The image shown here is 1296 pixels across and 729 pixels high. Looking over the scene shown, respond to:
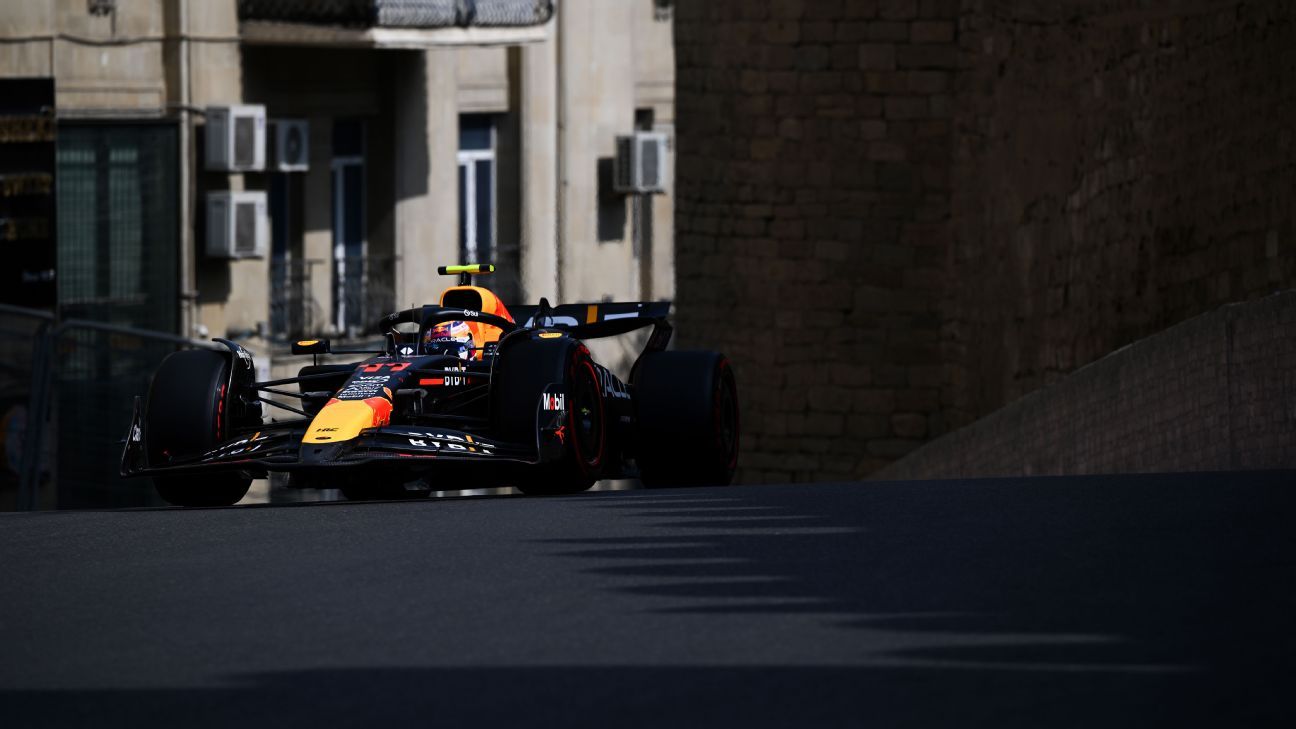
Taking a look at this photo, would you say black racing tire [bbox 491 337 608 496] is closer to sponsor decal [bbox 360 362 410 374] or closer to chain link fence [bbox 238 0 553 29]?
sponsor decal [bbox 360 362 410 374]

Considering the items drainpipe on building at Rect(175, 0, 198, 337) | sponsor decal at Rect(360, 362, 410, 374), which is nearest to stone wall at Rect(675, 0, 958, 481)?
drainpipe on building at Rect(175, 0, 198, 337)

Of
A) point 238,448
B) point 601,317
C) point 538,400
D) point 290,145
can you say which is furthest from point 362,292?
point 538,400

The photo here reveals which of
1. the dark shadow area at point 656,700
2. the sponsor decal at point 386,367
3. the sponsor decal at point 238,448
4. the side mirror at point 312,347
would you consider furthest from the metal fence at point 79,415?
the dark shadow area at point 656,700

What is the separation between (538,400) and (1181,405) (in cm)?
386

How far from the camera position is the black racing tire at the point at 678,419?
12344 millimetres

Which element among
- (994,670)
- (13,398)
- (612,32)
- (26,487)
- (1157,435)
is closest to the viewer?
(994,670)

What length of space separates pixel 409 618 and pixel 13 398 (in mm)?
14123

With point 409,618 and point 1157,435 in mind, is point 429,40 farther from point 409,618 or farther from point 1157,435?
point 409,618

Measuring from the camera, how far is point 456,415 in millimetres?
11617

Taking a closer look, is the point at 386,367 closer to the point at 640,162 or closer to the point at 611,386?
the point at 611,386

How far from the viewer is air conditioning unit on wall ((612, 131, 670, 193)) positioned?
34.1 m

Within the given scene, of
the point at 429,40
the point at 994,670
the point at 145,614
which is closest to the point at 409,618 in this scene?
the point at 145,614

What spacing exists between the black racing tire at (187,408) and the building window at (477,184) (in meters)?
20.9

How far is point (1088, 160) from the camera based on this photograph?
1812cm
